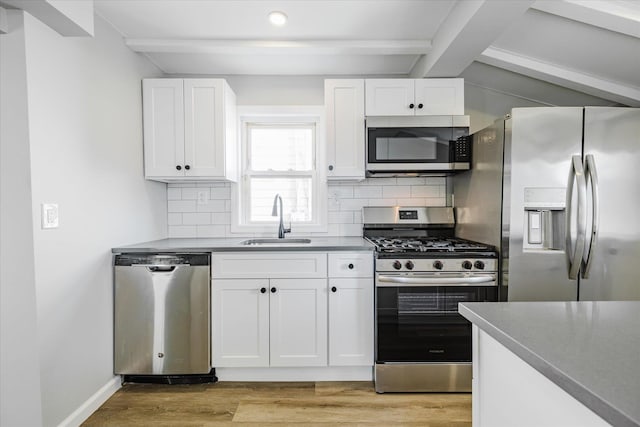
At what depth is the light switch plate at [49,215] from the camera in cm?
167

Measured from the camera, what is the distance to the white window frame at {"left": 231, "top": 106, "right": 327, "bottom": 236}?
2971mm

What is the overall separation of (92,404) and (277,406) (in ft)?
3.62

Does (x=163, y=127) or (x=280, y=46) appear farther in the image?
(x=163, y=127)

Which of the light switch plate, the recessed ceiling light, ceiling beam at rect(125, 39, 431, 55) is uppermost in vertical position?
the recessed ceiling light

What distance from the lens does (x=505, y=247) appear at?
6.89 ft

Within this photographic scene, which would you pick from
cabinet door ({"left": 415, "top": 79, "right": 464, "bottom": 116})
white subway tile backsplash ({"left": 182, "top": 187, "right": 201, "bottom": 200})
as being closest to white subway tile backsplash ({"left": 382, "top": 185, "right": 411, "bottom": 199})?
cabinet door ({"left": 415, "top": 79, "right": 464, "bottom": 116})

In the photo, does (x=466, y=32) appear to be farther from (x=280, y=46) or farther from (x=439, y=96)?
(x=280, y=46)

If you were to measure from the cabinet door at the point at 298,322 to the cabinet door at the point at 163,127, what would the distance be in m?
1.24

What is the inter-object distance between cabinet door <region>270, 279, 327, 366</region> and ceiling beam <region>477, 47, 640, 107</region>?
205cm

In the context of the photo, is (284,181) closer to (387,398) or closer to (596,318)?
(387,398)

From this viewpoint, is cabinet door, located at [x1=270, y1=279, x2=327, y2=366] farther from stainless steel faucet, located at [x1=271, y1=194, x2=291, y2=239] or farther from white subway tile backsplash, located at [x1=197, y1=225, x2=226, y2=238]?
white subway tile backsplash, located at [x1=197, y1=225, x2=226, y2=238]

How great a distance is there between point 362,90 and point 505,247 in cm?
152

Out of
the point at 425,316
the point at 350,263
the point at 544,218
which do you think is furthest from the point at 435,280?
the point at 544,218

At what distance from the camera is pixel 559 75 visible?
99.4 inches
